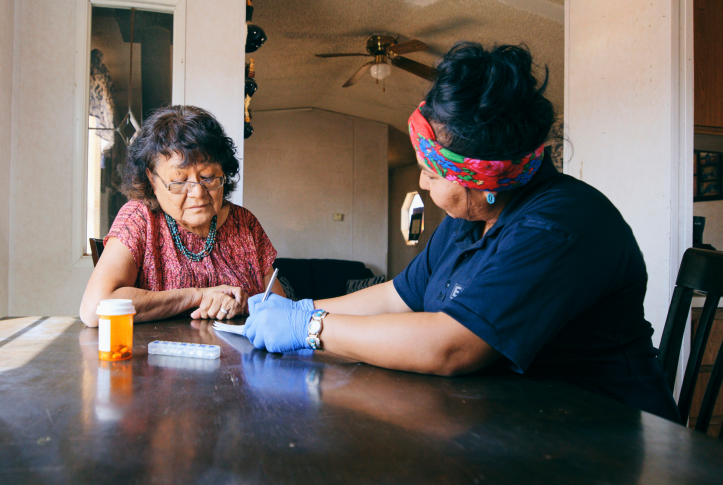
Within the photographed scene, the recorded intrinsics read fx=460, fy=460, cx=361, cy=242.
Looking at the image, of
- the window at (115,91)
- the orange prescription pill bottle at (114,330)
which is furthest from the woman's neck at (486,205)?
the window at (115,91)

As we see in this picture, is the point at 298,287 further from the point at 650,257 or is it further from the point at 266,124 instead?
the point at 650,257

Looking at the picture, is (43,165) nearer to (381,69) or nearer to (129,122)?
(129,122)

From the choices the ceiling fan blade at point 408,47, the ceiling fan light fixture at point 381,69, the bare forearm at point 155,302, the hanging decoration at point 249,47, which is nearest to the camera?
the bare forearm at point 155,302

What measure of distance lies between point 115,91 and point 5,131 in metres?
0.57

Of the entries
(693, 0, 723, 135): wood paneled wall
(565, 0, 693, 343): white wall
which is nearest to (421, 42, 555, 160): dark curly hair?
(565, 0, 693, 343): white wall

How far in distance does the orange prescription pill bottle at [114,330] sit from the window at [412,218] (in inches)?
381

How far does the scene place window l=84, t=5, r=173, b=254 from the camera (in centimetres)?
249

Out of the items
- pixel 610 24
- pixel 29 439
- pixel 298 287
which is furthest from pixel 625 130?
pixel 298 287

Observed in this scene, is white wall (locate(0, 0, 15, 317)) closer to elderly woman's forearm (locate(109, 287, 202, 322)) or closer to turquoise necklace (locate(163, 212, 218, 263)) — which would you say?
turquoise necklace (locate(163, 212, 218, 263))

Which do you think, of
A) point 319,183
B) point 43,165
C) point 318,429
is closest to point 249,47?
point 43,165

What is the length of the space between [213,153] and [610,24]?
2113 millimetres

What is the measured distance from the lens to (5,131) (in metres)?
Answer: 2.35

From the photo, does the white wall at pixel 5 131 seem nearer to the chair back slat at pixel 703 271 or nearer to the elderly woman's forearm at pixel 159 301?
the elderly woman's forearm at pixel 159 301

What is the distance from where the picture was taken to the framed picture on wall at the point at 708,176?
120 inches
